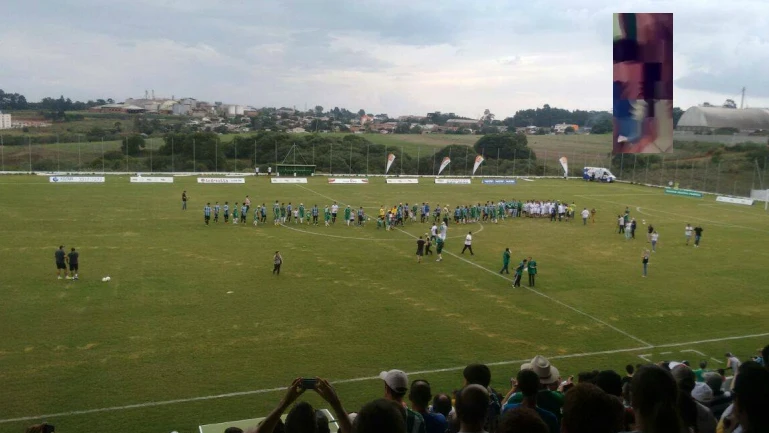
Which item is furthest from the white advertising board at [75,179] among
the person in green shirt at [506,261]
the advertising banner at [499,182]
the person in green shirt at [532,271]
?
the person in green shirt at [532,271]

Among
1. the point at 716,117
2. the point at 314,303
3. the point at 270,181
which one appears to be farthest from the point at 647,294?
the point at 716,117

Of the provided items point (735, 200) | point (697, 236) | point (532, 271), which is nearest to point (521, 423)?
point (532, 271)

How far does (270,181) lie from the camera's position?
192ft

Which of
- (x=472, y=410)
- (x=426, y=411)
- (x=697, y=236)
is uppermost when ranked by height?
(x=472, y=410)

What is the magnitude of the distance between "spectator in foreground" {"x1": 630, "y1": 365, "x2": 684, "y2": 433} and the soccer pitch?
840 cm

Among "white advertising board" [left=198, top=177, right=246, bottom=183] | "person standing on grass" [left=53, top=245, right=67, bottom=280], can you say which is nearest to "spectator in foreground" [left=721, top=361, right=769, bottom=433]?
"person standing on grass" [left=53, top=245, right=67, bottom=280]

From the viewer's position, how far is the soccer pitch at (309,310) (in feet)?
40.7

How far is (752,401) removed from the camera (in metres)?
4.00

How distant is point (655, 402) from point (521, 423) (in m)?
1.03

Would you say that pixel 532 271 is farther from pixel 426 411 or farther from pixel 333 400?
pixel 333 400

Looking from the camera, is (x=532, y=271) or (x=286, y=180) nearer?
(x=532, y=271)

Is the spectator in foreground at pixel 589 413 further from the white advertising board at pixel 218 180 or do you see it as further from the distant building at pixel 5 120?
the distant building at pixel 5 120

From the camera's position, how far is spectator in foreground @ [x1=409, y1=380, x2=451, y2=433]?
16.9 ft

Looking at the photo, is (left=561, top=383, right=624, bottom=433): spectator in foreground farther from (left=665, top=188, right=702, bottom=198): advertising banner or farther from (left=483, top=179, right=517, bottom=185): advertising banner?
(left=483, top=179, right=517, bottom=185): advertising banner
